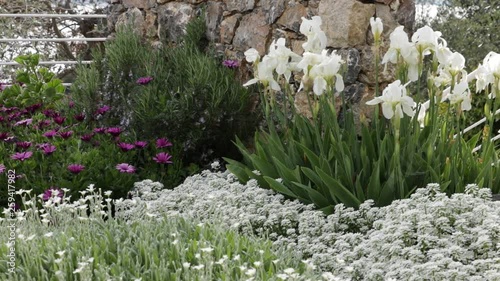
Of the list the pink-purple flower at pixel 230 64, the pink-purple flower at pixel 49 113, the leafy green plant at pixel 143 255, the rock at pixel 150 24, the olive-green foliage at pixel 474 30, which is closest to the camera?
the leafy green plant at pixel 143 255

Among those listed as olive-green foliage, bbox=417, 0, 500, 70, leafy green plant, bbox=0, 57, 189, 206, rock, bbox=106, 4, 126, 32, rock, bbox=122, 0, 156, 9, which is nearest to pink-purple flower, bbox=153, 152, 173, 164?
leafy green plant, bbox=0, 57, 189, 206

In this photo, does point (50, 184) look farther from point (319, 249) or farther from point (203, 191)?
point (319, 249)

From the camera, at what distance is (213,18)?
5.73 metres

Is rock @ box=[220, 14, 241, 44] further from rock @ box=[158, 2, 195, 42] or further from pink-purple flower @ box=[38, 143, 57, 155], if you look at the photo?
pink-purple flower @ box=[38, 143, 57, 155]

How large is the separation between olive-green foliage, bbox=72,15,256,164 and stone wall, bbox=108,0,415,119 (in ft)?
0.64

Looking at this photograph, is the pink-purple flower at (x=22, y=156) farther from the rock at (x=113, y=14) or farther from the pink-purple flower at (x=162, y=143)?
the rock at (x=113, y=14)

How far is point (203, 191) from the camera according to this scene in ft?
14.1

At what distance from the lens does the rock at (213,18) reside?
5.69 metres

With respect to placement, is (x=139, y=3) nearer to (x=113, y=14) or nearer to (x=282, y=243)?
(x=113, y=14)

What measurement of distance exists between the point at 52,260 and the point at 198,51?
2.75m

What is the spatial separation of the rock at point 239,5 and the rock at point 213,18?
0.11m

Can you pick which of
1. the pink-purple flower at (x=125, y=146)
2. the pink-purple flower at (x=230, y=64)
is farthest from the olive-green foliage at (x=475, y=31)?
the pink-purple flower at (x=125, y=146)

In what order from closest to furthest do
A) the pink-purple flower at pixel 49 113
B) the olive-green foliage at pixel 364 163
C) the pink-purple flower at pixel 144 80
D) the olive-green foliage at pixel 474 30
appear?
the olive-green foliage at pixel 364 163
the pink-purple flower at pixel 144 80
the pink-purple flower at pixel 49 113
the olive-green foliage at pixel 474 30

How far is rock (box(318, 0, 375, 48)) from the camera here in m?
4.59
